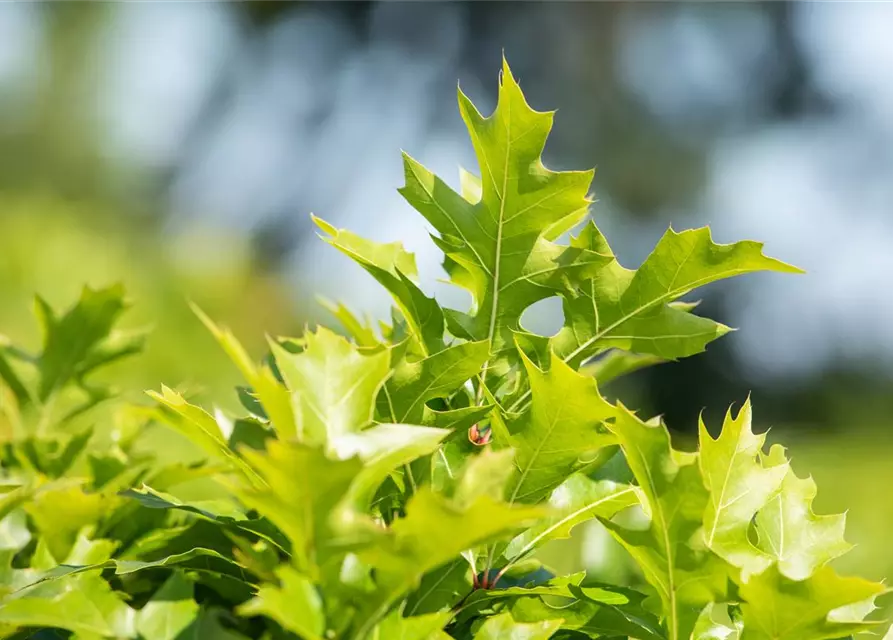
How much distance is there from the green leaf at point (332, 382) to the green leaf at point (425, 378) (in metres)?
Result: 0.05

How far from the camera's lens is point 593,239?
438 mm

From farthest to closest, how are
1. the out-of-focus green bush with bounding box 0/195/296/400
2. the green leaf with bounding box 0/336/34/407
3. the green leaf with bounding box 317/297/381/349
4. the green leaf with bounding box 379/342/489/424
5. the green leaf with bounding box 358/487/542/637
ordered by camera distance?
the out-of-focus green bush with bounding box 0/195/296/400 → the green leaf with bounding box 0/336/34/407 → the green leaf with bounding box 317/297/381/349 → the green leaf with bounding box 379/342/489/424 → the green leaf with bounding box 358/487/542/637

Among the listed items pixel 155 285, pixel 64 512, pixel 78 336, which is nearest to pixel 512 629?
pixel 64 512

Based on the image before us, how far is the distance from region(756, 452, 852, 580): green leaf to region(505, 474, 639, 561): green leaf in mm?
74

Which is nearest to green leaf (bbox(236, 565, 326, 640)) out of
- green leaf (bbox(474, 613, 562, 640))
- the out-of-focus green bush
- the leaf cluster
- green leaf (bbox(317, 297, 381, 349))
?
the leaf cluster

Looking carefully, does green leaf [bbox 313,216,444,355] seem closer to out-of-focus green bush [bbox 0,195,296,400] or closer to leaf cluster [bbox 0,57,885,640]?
leaf cluster [bbox 0,57,885,640]

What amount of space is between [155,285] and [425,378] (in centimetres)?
369

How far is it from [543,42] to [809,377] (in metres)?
4.52

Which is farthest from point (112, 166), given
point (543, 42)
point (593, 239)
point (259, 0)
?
point (593, 239)

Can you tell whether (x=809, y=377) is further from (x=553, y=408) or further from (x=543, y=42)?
(x=553, y=408)

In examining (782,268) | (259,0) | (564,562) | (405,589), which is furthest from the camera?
(259,0)

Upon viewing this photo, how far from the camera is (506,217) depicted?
0.45 metres

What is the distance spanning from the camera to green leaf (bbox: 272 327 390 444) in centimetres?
32

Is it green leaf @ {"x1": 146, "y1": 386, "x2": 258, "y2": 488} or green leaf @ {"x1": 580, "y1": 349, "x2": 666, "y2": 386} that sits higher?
green leaf @ {"x1": 146, "y1": 386, "x2": 258, "y2": 488}
